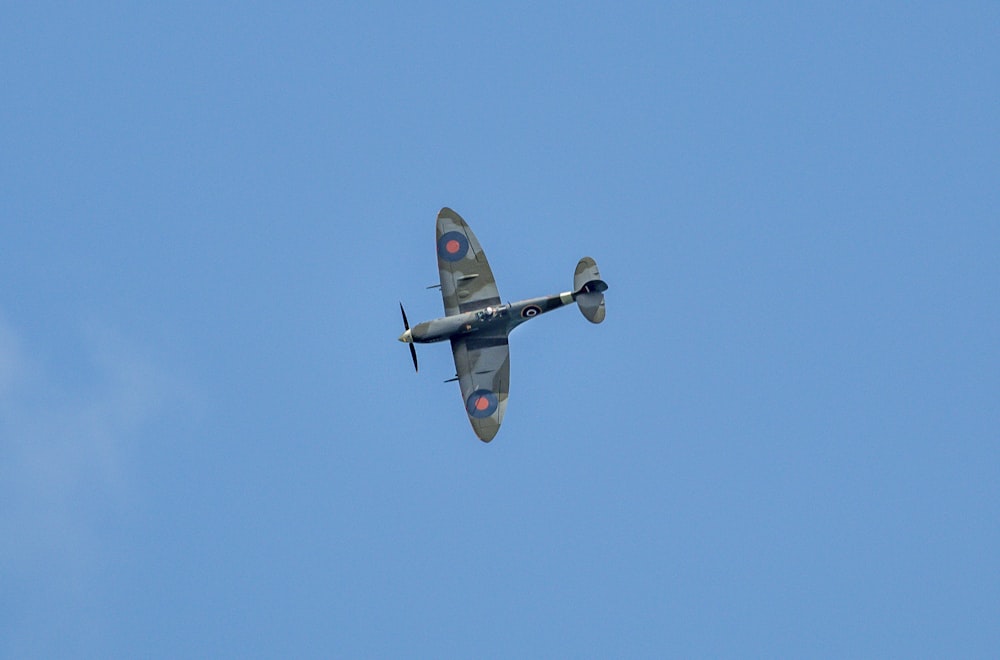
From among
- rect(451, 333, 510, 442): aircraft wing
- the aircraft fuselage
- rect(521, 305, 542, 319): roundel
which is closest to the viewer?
the aircraft fuselage

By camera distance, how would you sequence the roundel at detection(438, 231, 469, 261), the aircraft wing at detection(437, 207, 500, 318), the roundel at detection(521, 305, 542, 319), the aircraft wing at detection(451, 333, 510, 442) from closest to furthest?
the roundel at detection(521, 305, 542, 319) < the aircraft wing at detection(451, 333, 510, 442) < the aircraft wing at detection(437, 207, 500, 318) < the roundel at detection(438, 231, 469, 261)

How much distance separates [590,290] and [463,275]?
5770 millimetres

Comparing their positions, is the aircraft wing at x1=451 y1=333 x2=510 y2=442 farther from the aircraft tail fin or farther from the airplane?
the aircraft tail fin

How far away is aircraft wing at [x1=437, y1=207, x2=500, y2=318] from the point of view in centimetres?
6381

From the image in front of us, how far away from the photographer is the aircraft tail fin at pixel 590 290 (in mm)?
62719

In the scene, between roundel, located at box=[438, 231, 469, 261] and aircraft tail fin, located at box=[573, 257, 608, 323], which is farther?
roundel, located at box=[438, 231, 469, 261]

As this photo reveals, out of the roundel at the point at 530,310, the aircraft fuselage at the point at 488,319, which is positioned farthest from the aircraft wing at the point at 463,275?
the roundel at the point at 530,310

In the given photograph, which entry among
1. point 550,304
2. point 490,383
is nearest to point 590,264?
point 550,304

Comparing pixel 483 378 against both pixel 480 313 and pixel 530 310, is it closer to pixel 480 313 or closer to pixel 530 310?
pixel 480 313

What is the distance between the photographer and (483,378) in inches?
2509

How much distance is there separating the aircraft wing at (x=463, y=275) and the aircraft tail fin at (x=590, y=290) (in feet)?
12.8

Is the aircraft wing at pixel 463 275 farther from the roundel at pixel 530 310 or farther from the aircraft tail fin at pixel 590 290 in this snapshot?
the aircraft tail fin at pixel 590 290

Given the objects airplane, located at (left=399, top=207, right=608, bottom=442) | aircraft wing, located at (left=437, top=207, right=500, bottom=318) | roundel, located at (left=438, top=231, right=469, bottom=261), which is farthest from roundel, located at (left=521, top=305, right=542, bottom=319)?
roundel, located at (left=438, top=231, right=469, bottom=261)

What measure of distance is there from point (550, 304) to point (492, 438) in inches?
255
